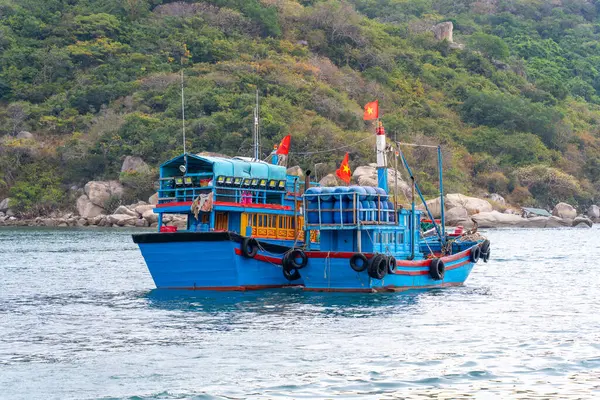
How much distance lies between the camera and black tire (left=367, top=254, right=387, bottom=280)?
103 ft

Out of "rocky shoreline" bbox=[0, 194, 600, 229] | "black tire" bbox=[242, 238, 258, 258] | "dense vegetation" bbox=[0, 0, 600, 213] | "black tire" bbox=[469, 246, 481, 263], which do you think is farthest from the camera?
"dense vegetation" bbox=[0, 0, 600, 213]

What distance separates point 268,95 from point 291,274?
63.5 m

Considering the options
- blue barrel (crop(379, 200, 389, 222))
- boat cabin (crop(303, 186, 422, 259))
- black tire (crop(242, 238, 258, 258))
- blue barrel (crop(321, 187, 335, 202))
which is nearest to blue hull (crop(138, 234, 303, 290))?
black tire (crop(242, 238, 258, 258))

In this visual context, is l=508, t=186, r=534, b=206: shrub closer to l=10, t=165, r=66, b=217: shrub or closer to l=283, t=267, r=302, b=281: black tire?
l=10, t=165, r=66, b=217: shrub

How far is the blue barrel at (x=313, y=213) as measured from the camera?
3256 cm

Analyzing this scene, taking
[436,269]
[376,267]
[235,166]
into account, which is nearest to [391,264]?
[376,267]

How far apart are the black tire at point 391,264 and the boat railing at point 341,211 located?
1.27 m

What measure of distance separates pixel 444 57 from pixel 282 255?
310ft

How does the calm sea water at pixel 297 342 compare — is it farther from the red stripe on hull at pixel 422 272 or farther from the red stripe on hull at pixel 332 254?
the red stripe on hull at pixel 332 254

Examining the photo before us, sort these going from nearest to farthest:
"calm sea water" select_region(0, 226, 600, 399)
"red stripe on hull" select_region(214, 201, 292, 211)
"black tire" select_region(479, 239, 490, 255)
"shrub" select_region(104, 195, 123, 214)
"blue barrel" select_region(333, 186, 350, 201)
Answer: "calm sea water" select_region(0, 226, 600, 399) → "blue barrel" select_region(333, 186, 350, 201) → "red stripe on hull" select_region(214, 201, 292, 211) → "black tire" select_region(479, 239, 490, 255) → "shrub" select_region(104, 195, 123, 214)

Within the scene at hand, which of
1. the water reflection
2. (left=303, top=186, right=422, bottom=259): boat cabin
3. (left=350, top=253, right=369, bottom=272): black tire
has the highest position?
(left=303, top=186, right=422, bottom=259): boat cabin

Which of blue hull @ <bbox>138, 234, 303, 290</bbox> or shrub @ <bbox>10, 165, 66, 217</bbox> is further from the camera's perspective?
Answer: shrub @ <bbox>10, 165, 66, 217</bbox>

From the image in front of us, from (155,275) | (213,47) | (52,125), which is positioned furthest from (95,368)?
(213,47)

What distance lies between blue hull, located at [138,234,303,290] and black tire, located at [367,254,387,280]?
13.0 feet
